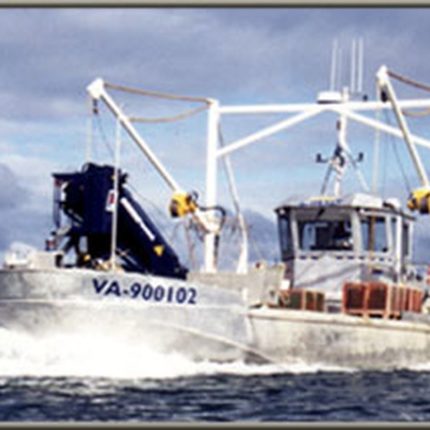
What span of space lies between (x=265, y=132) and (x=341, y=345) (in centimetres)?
921

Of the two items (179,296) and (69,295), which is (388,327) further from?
(69,295)

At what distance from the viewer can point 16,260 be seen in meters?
28.0

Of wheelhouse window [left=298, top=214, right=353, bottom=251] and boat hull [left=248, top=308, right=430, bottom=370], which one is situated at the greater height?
wheelhouse window [left=298, top=214, right=353, bottom=251]

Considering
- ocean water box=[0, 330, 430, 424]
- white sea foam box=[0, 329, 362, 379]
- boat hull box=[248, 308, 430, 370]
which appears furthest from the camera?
boat hull box=[248, 308, 430, 370]

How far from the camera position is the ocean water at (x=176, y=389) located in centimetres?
2081

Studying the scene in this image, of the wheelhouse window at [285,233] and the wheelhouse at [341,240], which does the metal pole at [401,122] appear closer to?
the wheelhouse at [341,240]

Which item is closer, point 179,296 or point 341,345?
point 179,296

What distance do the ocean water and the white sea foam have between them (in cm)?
3

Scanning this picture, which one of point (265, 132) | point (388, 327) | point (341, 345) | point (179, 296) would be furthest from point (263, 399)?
point (265, 132)

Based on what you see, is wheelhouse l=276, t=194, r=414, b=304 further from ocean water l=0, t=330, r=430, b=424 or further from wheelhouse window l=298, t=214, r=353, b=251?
ocean water l=0, t=330, r=430, b=424

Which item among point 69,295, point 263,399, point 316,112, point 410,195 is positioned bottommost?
point 263,399

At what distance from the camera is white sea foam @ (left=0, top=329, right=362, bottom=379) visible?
88.9ft

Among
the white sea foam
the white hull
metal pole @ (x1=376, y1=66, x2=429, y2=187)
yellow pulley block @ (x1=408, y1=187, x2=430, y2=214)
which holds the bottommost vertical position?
the white sea foam

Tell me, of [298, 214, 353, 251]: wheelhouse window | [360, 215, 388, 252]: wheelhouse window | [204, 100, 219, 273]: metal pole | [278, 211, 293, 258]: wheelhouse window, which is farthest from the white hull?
[204, 100, 219, 273]: metal pole
